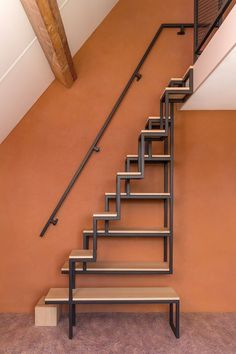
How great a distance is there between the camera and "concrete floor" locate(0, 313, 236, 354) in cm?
273

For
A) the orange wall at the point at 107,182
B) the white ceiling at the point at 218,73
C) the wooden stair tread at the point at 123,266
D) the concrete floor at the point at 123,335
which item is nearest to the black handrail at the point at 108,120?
the orange wall at the point at 107,182

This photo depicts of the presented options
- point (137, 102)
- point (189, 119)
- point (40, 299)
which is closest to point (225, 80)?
point (189, 119)

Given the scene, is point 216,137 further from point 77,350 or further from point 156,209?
point 77,350

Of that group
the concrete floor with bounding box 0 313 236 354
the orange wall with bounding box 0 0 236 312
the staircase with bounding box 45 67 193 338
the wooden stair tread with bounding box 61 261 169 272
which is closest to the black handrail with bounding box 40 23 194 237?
the orange wall with bounding box 0 0 236 312

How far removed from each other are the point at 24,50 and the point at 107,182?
61.7 inches

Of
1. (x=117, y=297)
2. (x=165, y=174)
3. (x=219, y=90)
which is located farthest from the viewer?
(x=165, y=174)

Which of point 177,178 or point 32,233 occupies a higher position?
point 177,178

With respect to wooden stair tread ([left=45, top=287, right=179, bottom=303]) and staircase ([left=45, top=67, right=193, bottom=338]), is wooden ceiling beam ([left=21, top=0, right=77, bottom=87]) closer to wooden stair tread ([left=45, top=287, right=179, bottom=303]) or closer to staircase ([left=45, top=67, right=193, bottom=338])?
staircase ([left=45, top=67, right=193, bottom=338])

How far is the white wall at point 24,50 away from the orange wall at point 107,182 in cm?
14

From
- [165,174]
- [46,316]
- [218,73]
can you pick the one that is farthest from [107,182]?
[218,73]

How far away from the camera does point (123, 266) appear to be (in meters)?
3.28

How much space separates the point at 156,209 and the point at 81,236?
88cm

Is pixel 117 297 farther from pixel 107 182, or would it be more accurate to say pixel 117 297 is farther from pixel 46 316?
pixel 107 182

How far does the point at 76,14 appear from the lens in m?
3.09
